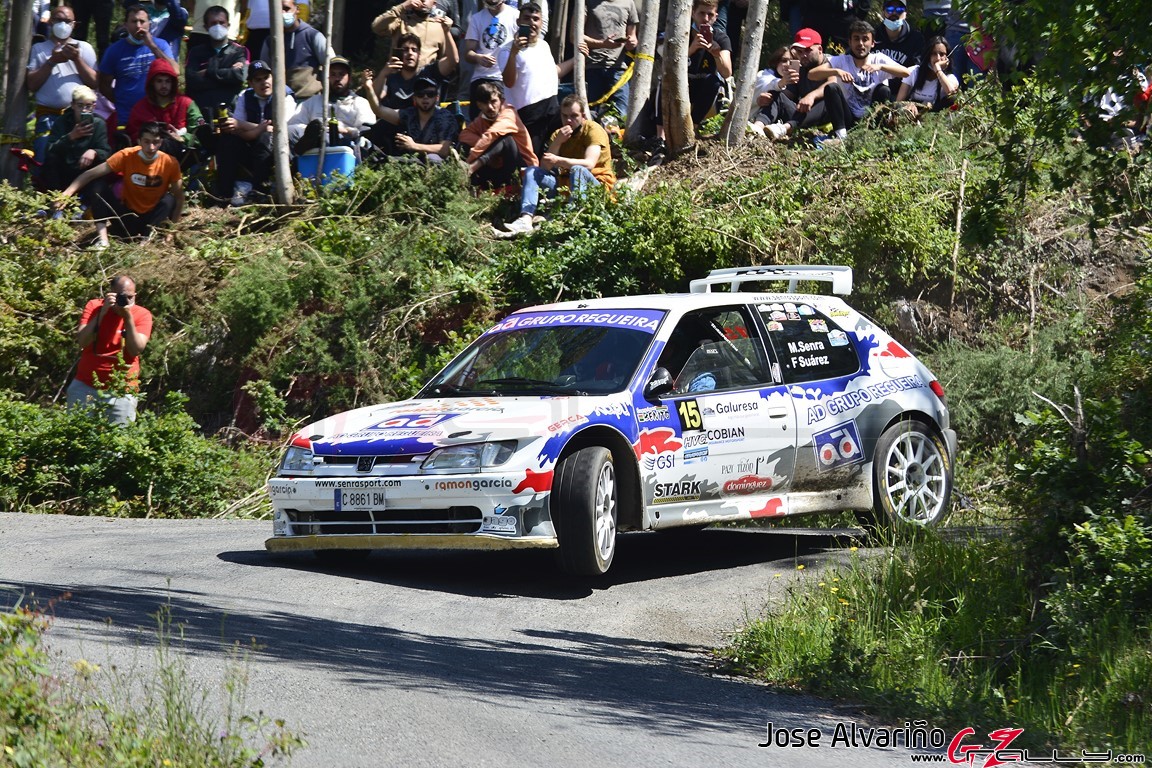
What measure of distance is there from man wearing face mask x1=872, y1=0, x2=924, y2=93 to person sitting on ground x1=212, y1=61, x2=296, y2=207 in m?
7.87

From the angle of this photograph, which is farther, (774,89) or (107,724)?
(774,89)

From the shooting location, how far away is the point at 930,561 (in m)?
8.59

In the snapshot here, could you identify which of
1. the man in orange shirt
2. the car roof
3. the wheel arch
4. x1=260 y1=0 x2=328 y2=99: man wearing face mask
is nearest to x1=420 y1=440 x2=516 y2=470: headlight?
the wheel arch

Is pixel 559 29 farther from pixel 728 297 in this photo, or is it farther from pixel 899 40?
pixel 728 297

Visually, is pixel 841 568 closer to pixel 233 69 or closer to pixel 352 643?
pixel 352 643

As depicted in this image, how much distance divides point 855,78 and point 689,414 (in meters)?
10.4

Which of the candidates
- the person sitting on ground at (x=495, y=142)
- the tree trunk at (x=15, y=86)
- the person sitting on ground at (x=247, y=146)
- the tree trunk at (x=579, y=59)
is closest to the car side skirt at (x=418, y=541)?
the person sitting on ground at (x=495, y=142)

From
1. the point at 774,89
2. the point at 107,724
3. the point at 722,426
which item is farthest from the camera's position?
the point at 774,89

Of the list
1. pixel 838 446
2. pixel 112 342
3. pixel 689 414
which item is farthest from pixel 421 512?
pixel 112 342

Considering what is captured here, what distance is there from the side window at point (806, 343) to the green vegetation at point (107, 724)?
5.53 meters

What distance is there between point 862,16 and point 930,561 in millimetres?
14548

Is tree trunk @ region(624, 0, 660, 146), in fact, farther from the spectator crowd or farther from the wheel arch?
the wheel arch

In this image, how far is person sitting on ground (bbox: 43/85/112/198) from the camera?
17.5 metres

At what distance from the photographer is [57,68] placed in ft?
62.1
